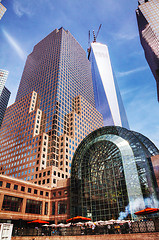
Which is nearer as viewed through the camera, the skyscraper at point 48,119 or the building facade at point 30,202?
the building facade at point 30,202

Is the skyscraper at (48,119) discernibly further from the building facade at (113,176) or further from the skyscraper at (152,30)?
the skyscraper at (152,30)

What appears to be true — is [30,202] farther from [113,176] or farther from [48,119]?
[48,119]

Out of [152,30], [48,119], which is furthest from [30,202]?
[152,30]

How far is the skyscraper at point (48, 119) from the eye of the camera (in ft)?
285

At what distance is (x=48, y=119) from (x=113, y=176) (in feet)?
214

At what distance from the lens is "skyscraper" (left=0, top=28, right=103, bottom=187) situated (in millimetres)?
86812

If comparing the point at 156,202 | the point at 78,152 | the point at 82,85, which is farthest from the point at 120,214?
the point at 82,85

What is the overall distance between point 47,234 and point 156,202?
22.3m

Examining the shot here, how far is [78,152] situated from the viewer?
54.8 metres

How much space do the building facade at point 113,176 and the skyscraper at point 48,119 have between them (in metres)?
27.4

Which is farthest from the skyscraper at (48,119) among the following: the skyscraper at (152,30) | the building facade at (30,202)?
the skyscraper at (152,30)

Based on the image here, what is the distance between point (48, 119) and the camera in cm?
10150

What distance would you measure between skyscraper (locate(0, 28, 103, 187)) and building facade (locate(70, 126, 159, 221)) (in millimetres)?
27414

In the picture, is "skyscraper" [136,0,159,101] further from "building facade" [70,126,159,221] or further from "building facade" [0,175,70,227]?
"building facade" [0,175,70,227]
